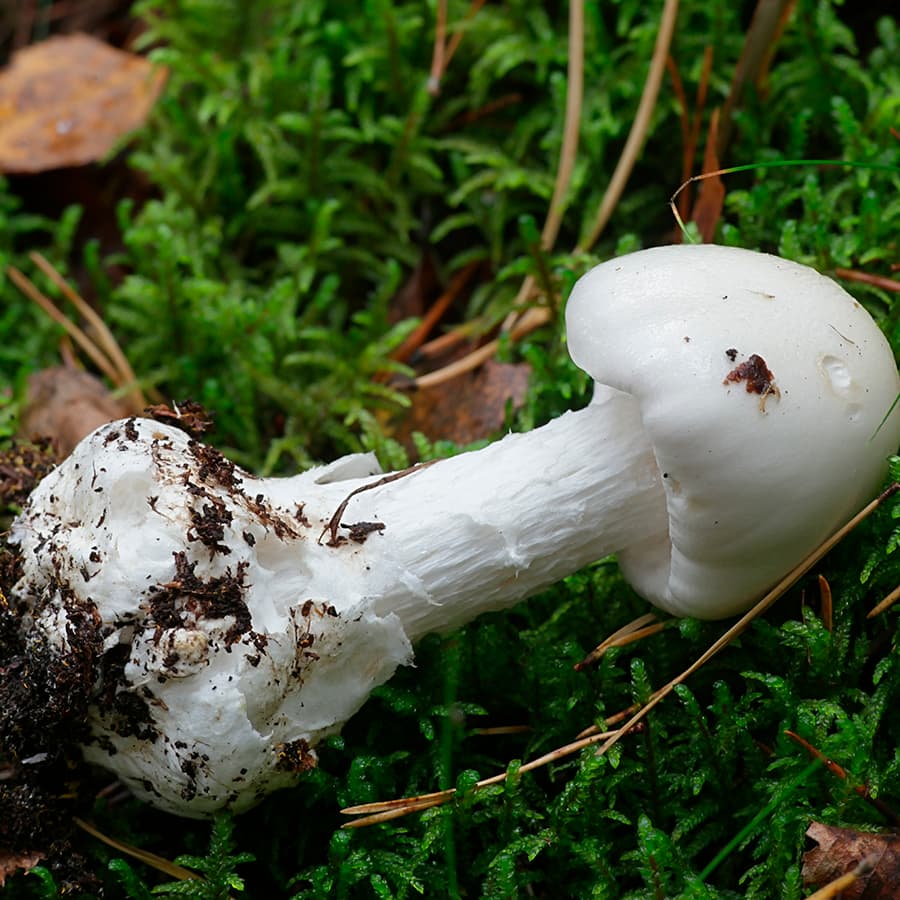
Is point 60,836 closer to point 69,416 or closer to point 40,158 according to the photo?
point 69,416

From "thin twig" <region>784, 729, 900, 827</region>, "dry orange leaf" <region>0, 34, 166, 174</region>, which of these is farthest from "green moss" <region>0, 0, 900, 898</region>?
"dry orange leaf" <region>0, 34, 166, 174</region>

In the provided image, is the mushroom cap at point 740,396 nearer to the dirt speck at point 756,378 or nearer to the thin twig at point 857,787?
the dirt speck at point 756,378

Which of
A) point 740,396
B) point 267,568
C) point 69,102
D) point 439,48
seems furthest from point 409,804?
point 69,102

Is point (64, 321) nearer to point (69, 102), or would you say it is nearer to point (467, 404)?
point (69, 102)

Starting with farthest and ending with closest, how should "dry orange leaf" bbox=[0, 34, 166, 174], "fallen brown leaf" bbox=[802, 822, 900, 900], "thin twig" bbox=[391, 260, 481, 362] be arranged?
"dry orange leaf" bbox=[0, 34, 166, 174] → "thin twig" bbox=[391, 260, 481, 362] → "fallen brown leaf" bbox=[802, 822, 900, 900]

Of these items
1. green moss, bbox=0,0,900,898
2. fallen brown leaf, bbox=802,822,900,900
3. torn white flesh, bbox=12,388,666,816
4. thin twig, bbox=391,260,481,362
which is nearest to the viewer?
fallen brown leaf, bbox=802,822,900,900

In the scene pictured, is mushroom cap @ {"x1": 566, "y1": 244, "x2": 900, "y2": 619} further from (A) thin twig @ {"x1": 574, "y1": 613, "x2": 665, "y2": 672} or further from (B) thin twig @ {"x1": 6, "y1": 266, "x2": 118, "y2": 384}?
(B) thin twig @ {"x1": 6, "y1": 266, "x2": 118, "y2": 384}

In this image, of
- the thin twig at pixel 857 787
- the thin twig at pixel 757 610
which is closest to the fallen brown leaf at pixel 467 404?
the thin twig at pixel 757 610
